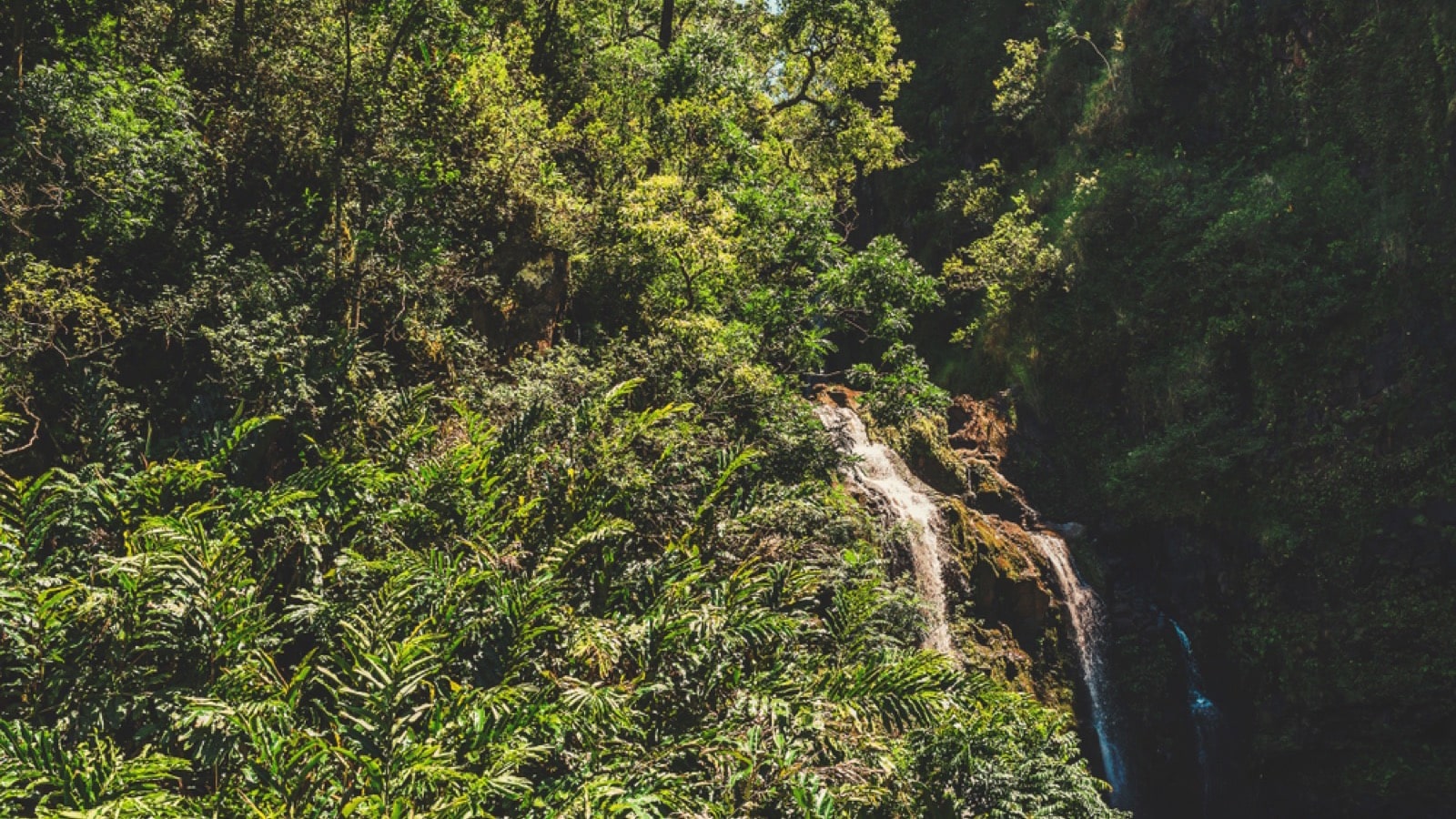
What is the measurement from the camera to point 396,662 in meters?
4.19

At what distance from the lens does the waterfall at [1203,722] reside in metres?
14.3

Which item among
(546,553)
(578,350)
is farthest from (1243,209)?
(546,553)

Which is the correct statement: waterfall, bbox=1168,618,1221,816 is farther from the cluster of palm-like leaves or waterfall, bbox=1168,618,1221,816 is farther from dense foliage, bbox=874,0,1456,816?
the cluster of palm-like leaves

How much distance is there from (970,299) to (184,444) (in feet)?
57.8

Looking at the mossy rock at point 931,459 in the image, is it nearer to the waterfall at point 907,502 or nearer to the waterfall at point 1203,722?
Answer: the waterfall at point 907,502

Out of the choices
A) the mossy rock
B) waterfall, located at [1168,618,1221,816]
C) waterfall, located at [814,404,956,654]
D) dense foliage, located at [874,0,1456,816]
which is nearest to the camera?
waterfall, located at [814,404,956,654]

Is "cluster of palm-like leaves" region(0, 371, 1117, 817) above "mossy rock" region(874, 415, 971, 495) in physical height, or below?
below

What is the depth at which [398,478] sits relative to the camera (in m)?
5.93

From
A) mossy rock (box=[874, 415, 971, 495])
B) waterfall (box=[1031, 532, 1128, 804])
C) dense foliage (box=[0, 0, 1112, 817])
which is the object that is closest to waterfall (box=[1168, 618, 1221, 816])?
waterfall (box=[1031, 532, 1128, 804])

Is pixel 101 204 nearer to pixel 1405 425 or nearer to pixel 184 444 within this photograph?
pixel 184 444

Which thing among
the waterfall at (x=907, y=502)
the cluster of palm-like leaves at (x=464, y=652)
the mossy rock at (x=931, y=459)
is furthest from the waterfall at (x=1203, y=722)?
the cluster of palm-like leaves at (x=464, y=652)

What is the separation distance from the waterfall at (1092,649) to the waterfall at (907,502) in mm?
2949

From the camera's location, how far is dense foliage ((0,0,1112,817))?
13.8 ft

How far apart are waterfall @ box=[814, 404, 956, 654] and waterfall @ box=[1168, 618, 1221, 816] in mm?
5958
